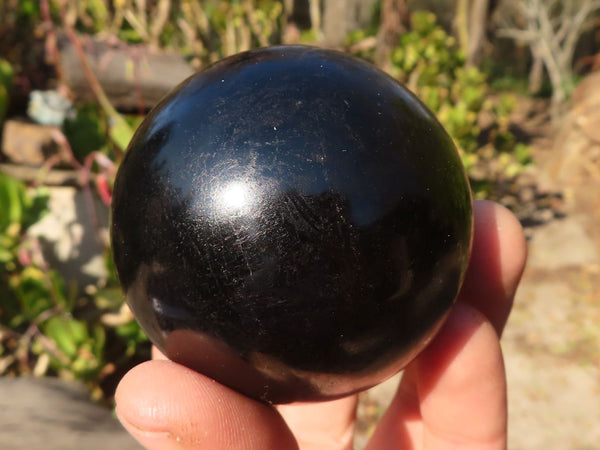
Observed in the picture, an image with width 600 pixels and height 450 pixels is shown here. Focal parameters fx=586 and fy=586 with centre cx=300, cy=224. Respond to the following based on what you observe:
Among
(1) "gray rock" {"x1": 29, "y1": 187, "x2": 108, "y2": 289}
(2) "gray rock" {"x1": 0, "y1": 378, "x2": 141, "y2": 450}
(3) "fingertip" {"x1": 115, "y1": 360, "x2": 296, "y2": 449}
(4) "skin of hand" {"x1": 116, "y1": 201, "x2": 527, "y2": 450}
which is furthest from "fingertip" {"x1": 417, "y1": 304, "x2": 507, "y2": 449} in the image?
(1) "gray rock" {"x1": 29, "y1": 187, "x2": 108, "y2": 289}

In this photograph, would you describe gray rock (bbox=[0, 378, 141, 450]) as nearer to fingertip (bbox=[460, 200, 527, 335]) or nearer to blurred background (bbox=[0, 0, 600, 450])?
blurred background (bbox=[0, 0, 600, 450])

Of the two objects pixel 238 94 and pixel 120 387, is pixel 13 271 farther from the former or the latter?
pixel 238 94

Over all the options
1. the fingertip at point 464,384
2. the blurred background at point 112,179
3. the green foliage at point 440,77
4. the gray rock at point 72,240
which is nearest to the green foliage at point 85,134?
the blurred background at point 112,179

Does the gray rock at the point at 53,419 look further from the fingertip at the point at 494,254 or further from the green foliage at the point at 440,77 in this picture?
the green foliage at the point at 440,77

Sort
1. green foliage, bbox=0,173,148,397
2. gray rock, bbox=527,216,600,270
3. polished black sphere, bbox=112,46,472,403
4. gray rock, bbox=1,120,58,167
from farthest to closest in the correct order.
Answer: gray rock, bbox=527,216,600,270
gray rock, bbox=1,120,58,167
green foliage, bbox=0,173,148,397
polished black sphere, bbox=112,46,472,403

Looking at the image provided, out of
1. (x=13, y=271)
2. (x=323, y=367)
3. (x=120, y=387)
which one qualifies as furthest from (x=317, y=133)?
(x=13, y=271)

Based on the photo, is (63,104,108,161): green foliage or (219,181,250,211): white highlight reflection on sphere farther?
(63,104,108,161): green foliage
